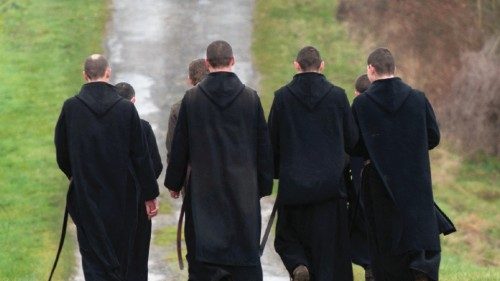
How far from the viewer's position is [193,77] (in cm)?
1254

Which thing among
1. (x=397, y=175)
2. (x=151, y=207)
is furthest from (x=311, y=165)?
(x=151, y=207)

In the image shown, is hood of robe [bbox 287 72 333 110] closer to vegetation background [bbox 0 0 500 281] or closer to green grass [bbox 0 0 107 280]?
green grass [bbox 0 0 107 280]

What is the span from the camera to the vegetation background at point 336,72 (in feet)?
65.2

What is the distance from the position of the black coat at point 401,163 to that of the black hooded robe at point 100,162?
2.02m

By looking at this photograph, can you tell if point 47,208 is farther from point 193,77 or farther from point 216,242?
point 216,242

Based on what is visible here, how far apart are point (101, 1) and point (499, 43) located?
8.32 metres

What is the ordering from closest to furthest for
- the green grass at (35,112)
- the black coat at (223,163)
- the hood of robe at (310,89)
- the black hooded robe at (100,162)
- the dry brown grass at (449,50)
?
the black coat at (223,163)
the black hooded robe at (100,162)
the hood of robe at (310,89)
the green grass at (35,112)
the dry brown grass at (449,50)

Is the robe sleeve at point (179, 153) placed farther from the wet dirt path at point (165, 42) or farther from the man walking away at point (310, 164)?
the wet dirt path at point (165, 42)

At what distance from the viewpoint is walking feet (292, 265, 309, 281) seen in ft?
38.2

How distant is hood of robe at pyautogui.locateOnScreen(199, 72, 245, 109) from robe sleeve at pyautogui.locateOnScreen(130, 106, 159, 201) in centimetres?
70

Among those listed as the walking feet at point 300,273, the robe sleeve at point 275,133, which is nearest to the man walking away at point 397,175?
the walking feet at point 300,273

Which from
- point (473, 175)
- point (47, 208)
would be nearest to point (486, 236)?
point (473, 175)

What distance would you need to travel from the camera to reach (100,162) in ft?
37.8

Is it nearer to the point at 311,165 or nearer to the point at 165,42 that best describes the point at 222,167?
the point at 311,165
